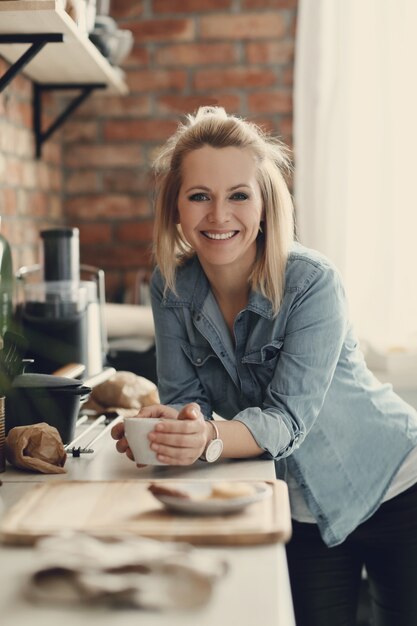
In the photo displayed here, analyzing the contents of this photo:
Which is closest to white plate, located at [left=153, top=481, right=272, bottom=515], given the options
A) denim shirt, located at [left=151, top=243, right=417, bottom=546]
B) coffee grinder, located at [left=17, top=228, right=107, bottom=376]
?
denim shirt, located at [left=151, top=243, right=417, bottom=546]

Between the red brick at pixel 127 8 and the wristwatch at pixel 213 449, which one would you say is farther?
the red brick at pixel 127 8

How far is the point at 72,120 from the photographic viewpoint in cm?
272

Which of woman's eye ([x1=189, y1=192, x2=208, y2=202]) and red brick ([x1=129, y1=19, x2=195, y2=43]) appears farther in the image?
red brick ([x1=129, y1=19, x2=195, y2=43])

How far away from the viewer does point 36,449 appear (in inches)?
49.1

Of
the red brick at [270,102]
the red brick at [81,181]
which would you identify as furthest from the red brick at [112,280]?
the red brick at [270,102]

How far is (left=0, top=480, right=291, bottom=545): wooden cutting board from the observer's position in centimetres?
91

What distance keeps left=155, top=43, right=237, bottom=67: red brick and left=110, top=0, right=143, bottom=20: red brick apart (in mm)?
136

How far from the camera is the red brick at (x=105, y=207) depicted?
2736 mm

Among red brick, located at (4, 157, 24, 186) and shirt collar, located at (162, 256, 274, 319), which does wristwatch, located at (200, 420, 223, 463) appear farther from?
red brick, located at (4, 157, 24, 186)

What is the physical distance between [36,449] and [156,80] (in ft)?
5.64

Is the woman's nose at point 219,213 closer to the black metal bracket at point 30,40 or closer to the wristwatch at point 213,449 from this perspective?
the wristwatch at point 213,449

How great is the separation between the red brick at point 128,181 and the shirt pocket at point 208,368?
1.35m

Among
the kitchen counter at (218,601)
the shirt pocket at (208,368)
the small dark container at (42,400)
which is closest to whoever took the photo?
the kitchen counter at (218,601)

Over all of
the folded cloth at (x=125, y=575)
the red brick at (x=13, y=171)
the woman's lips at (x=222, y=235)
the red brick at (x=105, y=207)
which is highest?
the red brick at (x=13, y=171)
